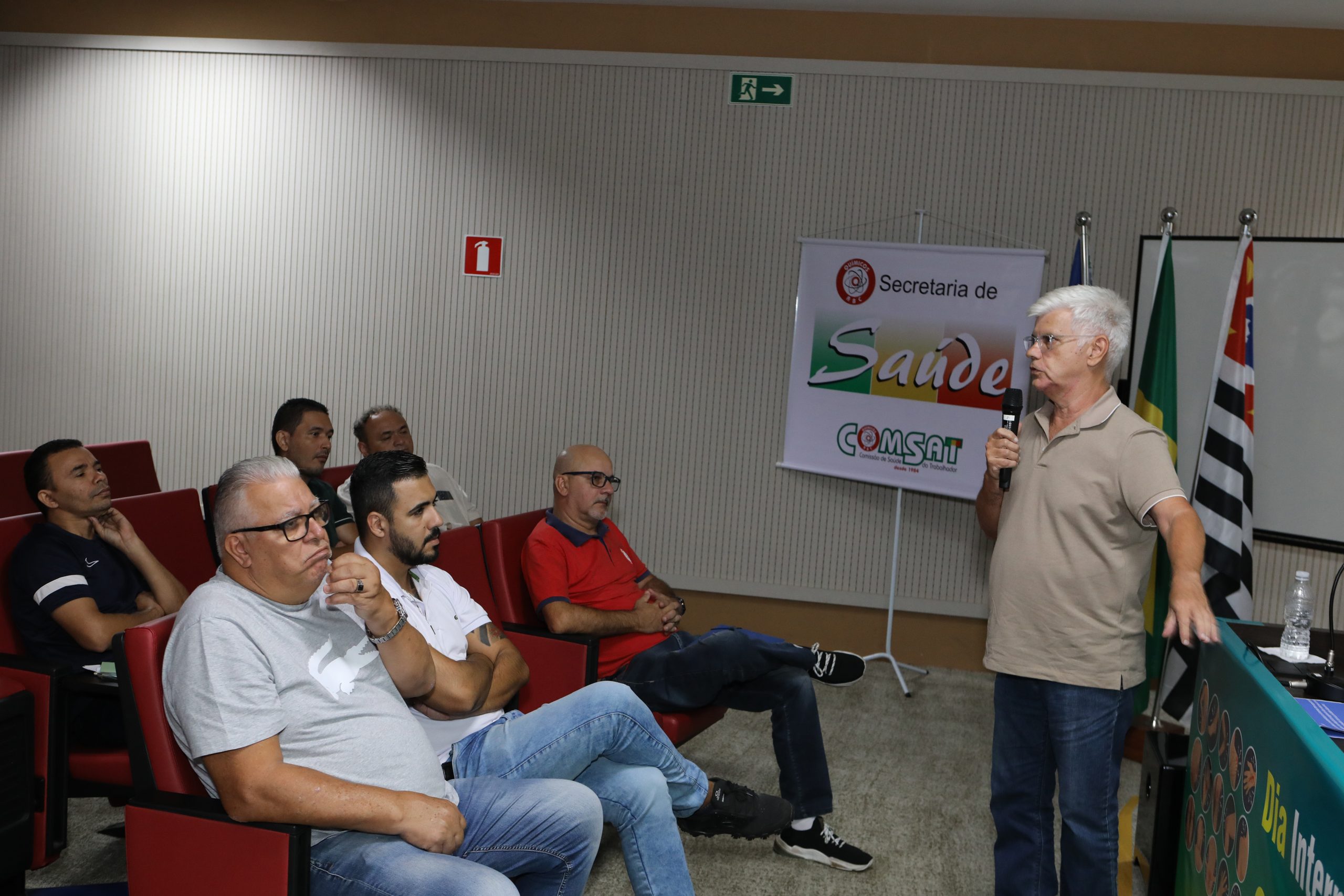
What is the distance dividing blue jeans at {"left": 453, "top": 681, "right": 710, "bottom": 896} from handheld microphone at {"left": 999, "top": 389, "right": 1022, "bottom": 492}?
3.34 ft

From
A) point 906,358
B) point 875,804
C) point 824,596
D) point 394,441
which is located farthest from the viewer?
point 824,596

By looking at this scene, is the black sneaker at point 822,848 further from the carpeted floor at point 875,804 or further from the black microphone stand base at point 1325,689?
the black microphone stand base at point 1325,689

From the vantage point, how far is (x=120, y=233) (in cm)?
566

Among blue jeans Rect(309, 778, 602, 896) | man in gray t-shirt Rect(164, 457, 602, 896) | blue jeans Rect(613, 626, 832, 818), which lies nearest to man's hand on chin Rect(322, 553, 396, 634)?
man in gray t-shirt Rect(164, 457, 602, 896)

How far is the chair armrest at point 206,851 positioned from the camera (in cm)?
179

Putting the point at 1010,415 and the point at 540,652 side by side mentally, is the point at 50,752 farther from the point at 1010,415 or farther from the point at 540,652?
the point at 1010,415

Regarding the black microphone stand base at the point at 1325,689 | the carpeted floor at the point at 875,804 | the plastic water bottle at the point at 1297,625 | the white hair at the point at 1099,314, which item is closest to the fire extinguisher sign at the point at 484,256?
the carpeted floor at the point at 875,804

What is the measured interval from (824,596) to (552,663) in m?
2.45

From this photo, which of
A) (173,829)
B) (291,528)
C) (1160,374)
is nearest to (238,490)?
(291,528)

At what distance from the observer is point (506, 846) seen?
6.99 feet

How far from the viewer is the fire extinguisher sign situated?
5.39 metres

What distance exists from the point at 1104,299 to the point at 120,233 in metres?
5.20

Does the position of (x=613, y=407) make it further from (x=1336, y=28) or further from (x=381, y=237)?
(x=1336, y=28)

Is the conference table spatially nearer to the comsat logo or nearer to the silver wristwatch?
the silver wristwatch
